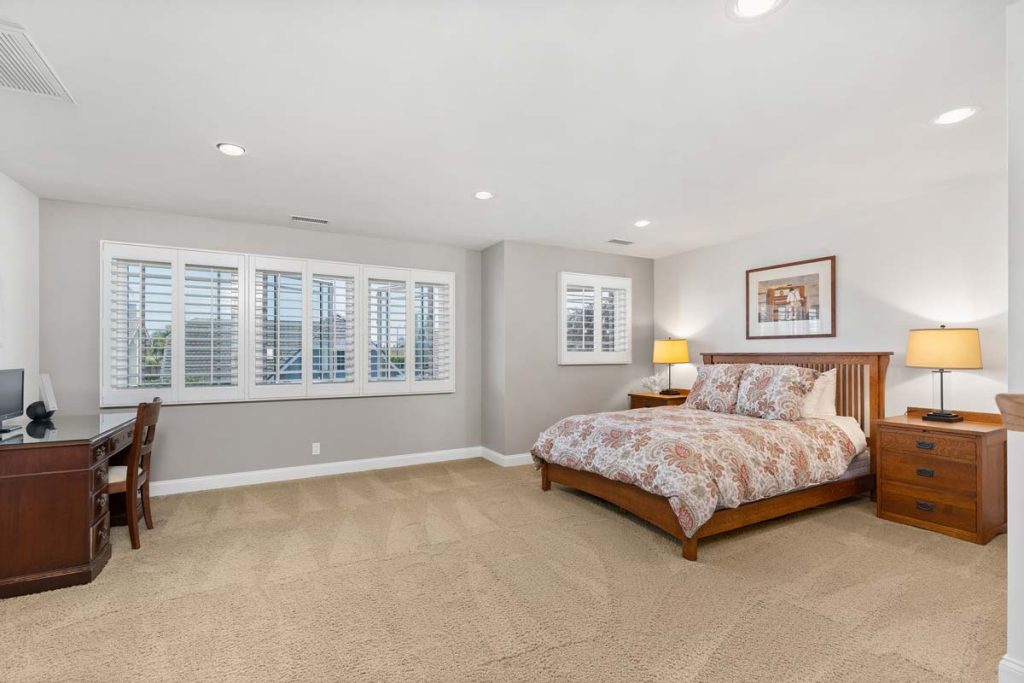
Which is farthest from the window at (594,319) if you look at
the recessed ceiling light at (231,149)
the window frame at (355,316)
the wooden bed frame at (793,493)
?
the recessed ceiling light at (231,149)

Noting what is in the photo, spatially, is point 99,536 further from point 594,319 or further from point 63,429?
point 594,319

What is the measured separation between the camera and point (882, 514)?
369cm

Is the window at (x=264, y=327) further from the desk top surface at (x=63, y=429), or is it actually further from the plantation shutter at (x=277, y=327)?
the desk top surface at (x=63, y=429)

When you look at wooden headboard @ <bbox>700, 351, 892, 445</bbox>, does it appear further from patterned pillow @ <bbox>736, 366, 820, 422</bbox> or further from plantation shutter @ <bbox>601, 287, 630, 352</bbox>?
plantation shutter @ <bbox>601, 287, 630, 352</bbox>

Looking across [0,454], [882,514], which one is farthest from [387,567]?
[882,514]

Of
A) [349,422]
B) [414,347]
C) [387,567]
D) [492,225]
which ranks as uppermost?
[492,225]

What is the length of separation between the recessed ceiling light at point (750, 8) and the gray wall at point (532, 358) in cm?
375

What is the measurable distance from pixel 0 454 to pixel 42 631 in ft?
3.14

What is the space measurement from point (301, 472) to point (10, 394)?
2288mm

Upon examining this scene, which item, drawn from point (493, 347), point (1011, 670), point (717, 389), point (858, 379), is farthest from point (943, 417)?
point (493, 347)

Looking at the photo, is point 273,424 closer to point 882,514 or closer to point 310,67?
point 310,67

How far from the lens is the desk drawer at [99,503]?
281 centimetres

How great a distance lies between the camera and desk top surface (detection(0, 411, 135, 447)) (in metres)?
2.74

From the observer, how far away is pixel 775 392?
4211 mm
